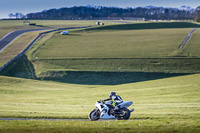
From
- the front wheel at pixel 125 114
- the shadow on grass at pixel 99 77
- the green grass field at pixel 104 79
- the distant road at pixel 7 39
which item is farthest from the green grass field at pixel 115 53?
the front wheel at pixel 125 114

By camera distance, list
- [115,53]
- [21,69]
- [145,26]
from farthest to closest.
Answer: [145,26] < [115,53] < [21,69]

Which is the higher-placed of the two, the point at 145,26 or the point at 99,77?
the point at 145,26

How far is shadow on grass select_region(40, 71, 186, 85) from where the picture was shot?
57594mm

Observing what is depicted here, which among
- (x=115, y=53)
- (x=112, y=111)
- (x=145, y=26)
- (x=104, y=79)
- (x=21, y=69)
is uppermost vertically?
(x=145, y=26)

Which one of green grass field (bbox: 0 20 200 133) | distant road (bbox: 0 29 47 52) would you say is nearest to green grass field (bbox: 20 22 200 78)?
green grass field (bbox: 0 20 200 133)

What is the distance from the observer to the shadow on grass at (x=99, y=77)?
189 feet

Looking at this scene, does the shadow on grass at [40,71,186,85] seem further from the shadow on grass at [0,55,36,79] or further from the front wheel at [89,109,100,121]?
the front wheel at [89,109,100,121]

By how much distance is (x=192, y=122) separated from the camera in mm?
→ 18828

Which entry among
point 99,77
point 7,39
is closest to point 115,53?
point 99,77

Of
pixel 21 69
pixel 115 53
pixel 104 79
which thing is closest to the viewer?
pixel 104 79

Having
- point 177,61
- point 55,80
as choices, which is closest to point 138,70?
point 177,61

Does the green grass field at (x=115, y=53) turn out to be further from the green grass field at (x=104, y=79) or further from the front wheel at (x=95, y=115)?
the front wheel at (x=95, y=115)

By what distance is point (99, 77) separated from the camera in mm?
59625

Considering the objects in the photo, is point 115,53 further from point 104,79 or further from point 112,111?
point 112,111
